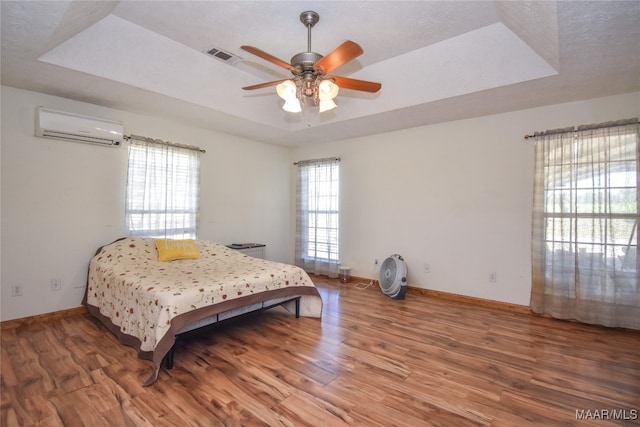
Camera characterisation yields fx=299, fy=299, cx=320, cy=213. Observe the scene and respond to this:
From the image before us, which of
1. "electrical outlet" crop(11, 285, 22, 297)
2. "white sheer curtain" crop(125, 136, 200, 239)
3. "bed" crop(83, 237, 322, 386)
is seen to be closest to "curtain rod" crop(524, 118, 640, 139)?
"bed" crop(83, 237, 322, 386)

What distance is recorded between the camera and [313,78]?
2283mm

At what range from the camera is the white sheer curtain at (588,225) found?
9.87 feet

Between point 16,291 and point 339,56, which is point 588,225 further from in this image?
point 16,291

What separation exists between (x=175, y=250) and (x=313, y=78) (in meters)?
2.64

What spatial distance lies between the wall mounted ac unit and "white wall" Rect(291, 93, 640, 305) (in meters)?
3.30

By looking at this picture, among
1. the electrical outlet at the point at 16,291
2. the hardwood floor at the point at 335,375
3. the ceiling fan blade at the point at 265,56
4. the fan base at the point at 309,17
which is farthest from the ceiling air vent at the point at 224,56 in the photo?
the electrical outlet at the point at 16,291

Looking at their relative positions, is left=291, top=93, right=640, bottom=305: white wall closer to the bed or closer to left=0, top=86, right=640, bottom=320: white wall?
left=0, top=86, right=640, bottom=320: white wall

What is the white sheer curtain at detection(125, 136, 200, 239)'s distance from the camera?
383 cm

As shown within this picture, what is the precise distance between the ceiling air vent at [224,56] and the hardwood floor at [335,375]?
285 centimetres

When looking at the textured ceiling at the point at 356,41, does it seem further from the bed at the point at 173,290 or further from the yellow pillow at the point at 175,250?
the bed at the point at 173,290

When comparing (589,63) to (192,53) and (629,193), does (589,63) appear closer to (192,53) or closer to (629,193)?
(629,193)

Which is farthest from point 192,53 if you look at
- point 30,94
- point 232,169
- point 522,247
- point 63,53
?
point 522,247

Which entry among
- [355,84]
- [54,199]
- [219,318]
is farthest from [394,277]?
[54,199]

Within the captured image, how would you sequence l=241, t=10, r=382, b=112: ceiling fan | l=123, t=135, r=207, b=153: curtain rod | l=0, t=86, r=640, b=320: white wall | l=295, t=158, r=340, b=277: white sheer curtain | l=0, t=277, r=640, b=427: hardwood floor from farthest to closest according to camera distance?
l=295, t=158, r=340, b=277: white sheer curtain → l=123, t=135, r=207, b=153: curtain rod → l=0, t=86, r=640, b=320: white wall → l=241, t=10, r=382, b=112: ceiling fan → l=0, t=277, r=640, b=427: hardwood floor
